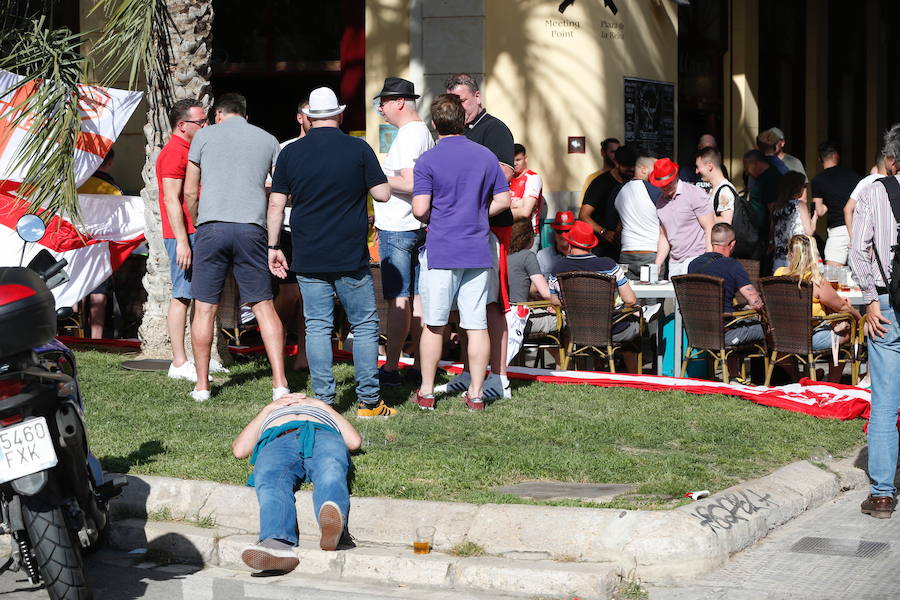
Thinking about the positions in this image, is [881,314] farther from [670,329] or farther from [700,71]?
[700,71]

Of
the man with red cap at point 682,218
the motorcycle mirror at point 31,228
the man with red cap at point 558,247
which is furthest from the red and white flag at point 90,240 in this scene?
the motorcycle mirror at point 31,228

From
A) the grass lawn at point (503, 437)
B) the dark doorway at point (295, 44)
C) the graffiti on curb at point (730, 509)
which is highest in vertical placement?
the dark doorway at point (295, 44)

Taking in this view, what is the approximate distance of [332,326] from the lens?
304 inches

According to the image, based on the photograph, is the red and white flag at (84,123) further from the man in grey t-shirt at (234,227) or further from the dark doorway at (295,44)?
the dark doorway at (295,44)

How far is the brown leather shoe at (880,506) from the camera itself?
608cm

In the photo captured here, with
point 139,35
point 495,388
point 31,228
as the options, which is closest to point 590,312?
point 495,388

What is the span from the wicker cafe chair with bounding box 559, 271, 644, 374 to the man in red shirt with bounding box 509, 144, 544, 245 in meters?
0.60

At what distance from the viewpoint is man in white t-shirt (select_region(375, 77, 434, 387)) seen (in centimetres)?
842

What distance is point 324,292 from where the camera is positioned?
764 centimetres

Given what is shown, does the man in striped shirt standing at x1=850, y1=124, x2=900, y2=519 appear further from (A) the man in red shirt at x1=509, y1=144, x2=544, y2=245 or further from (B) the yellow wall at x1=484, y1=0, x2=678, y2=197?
(B) the yellow wall at x1=484, y1=0, x2=678, y2=197

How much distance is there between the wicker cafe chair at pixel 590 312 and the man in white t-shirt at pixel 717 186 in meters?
2.07

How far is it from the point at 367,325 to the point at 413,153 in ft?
4.34

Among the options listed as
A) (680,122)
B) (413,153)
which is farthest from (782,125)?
(413,153)

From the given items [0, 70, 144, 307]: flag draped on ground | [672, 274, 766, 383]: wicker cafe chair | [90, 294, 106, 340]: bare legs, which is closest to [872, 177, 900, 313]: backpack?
[672, 274, 766, 383]: wicker cafe chair
